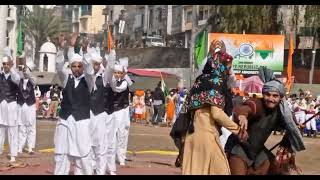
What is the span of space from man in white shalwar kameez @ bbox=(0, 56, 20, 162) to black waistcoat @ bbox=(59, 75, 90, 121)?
393cm

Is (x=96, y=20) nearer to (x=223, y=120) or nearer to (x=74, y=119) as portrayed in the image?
(x=74, y=119)

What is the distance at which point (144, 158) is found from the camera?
42.8ft

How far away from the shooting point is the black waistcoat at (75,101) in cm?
822

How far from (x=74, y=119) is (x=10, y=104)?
4392 mm

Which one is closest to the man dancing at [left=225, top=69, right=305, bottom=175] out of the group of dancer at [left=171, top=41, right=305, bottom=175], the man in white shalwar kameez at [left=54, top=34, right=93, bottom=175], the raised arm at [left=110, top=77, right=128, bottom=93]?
the group of dancer at [left=171, top=41, right=305, bottom=175]

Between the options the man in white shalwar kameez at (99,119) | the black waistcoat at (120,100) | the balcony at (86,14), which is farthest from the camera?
the balcony at (86,14)

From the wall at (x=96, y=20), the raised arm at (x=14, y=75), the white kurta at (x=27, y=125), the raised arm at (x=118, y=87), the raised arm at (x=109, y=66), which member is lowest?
the white kurta at (x=27, y=125)

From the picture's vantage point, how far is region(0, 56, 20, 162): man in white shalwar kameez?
1198 centimetres

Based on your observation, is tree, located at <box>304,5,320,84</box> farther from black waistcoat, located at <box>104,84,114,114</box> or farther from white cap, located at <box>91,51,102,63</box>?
A: white cap, located at <box>91,51,102,63</box>

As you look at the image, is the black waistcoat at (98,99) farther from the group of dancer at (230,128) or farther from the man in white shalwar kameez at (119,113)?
the group of dancer at (230,128)

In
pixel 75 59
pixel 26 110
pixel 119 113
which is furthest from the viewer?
pixel 26 110

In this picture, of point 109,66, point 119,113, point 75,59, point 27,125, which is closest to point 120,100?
point 119,113

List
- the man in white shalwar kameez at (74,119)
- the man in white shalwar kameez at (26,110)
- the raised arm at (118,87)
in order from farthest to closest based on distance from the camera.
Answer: the man in white shalwar kameez at (26,110) < the raised arm at (118,87) < the man in white shalwar kameez at (74,119)

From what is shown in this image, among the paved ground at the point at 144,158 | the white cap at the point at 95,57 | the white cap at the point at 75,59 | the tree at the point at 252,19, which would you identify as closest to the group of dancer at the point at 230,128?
the white cap at the point at 75,59
